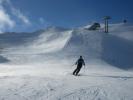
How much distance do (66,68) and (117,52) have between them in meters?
20.4

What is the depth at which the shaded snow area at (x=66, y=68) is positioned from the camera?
15.5 m

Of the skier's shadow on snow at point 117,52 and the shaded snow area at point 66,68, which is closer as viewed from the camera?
the shaded snow area at point 66,68

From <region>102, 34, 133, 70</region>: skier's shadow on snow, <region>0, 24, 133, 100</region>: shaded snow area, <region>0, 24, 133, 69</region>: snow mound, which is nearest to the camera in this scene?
<region>0, 24, 133, 100</region>: shaded snow area

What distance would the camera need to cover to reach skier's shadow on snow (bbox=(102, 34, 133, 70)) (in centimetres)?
4287

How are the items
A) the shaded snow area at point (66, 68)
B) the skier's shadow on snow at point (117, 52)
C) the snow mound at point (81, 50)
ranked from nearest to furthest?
the shaded snow area at point (66, 68), the skier's shadow on snow at point (117, 52), the snow mound at point (81, 50)

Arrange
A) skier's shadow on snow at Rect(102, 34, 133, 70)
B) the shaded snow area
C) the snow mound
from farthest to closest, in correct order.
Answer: the snow mound
skier's shadow on snow at Rect(102, 34, 133, 70)
the shaded snow area

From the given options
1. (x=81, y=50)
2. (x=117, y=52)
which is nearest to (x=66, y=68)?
(x=81, y=50)

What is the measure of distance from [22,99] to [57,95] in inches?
79.2

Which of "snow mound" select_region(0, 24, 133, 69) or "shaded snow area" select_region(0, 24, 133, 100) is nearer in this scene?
"shaded snow area" select_region(0, 24, 133, 100)

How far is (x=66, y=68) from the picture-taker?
32000 mm

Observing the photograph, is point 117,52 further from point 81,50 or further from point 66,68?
point 66,68

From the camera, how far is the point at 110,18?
72.1 metres

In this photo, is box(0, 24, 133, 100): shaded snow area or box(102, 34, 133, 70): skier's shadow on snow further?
box(102, 34, 133, 70): skier's shadow on snow

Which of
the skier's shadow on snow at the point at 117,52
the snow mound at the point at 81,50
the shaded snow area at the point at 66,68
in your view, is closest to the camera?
the shaded snow area at the point at 66,68
